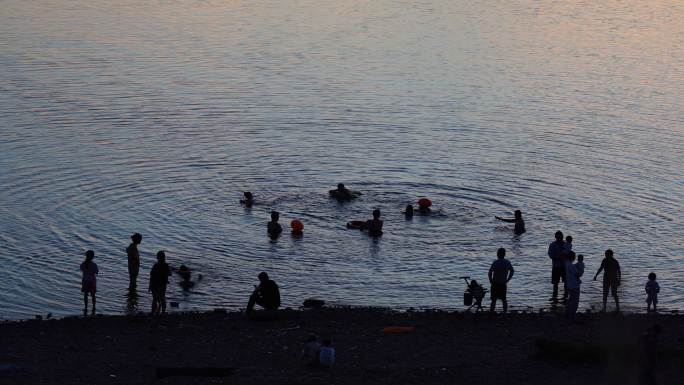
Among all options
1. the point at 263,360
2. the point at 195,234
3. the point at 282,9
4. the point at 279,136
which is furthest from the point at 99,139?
the point at 282,9

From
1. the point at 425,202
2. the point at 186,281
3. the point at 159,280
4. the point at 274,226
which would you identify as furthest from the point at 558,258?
the point at 159,280

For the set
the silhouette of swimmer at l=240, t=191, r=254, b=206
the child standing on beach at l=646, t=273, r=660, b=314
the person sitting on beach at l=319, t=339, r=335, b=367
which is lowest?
the person sitting on beach at l=319, t=339, r=335, b=367

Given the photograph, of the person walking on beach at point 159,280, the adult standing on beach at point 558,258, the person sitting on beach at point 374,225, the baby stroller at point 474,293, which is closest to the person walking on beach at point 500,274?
the baby stroller at point 474,293

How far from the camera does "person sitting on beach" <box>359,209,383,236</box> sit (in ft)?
97.2

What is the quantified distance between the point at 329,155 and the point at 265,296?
1857 centimetres

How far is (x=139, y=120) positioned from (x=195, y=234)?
710 inches

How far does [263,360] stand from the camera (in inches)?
742

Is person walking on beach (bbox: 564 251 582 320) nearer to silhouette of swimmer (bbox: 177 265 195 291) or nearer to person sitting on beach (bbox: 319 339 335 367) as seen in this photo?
person sitting on beach (bbox: 319 339 335 367)

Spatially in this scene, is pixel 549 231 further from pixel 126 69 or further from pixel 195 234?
pixel 126 69

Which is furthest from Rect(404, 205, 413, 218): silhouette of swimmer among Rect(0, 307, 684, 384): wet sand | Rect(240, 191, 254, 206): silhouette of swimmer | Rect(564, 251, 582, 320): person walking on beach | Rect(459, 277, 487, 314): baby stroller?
Rect(564, 251, 582, 320): person walking on beach

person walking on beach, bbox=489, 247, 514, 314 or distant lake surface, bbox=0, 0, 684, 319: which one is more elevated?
distant lake surface, bbox=0, 0, 684, 319

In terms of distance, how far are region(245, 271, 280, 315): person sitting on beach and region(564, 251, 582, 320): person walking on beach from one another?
749 centimetres

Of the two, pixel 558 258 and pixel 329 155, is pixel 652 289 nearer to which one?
pixel 558 258

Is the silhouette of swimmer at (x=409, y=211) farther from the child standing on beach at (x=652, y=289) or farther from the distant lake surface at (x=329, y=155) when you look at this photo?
the child standing on beach at (x=652, y=289)
